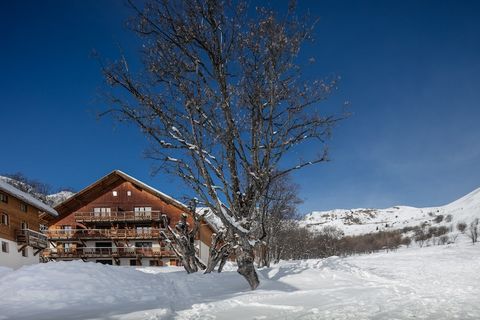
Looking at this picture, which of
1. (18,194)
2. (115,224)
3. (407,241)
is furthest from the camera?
(407,241)

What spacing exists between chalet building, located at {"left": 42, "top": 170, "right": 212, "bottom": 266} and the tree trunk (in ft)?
114

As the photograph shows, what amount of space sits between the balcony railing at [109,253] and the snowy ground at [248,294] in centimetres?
2975

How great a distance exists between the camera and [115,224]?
1928 inches

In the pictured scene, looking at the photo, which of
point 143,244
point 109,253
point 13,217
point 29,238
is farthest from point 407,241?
point 13,217

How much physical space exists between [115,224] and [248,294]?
41.3 m

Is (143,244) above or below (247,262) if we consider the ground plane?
below

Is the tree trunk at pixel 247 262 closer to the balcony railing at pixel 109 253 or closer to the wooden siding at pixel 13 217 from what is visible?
the wooden siding at pixel 13 217

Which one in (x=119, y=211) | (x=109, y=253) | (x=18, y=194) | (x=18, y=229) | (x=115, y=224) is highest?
(x=18, y=194)

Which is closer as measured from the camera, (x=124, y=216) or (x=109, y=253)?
(x=109, y=253)

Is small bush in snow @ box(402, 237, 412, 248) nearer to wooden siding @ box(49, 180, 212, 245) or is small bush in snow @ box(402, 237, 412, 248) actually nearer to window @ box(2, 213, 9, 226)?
wooden siding @ box(49, 180, 212, 245)

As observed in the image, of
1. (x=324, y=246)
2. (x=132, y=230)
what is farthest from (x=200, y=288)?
(x=324, y=246)

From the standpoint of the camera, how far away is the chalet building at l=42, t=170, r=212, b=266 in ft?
153

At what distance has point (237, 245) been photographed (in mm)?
12031

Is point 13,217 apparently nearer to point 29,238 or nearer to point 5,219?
point 5,219
